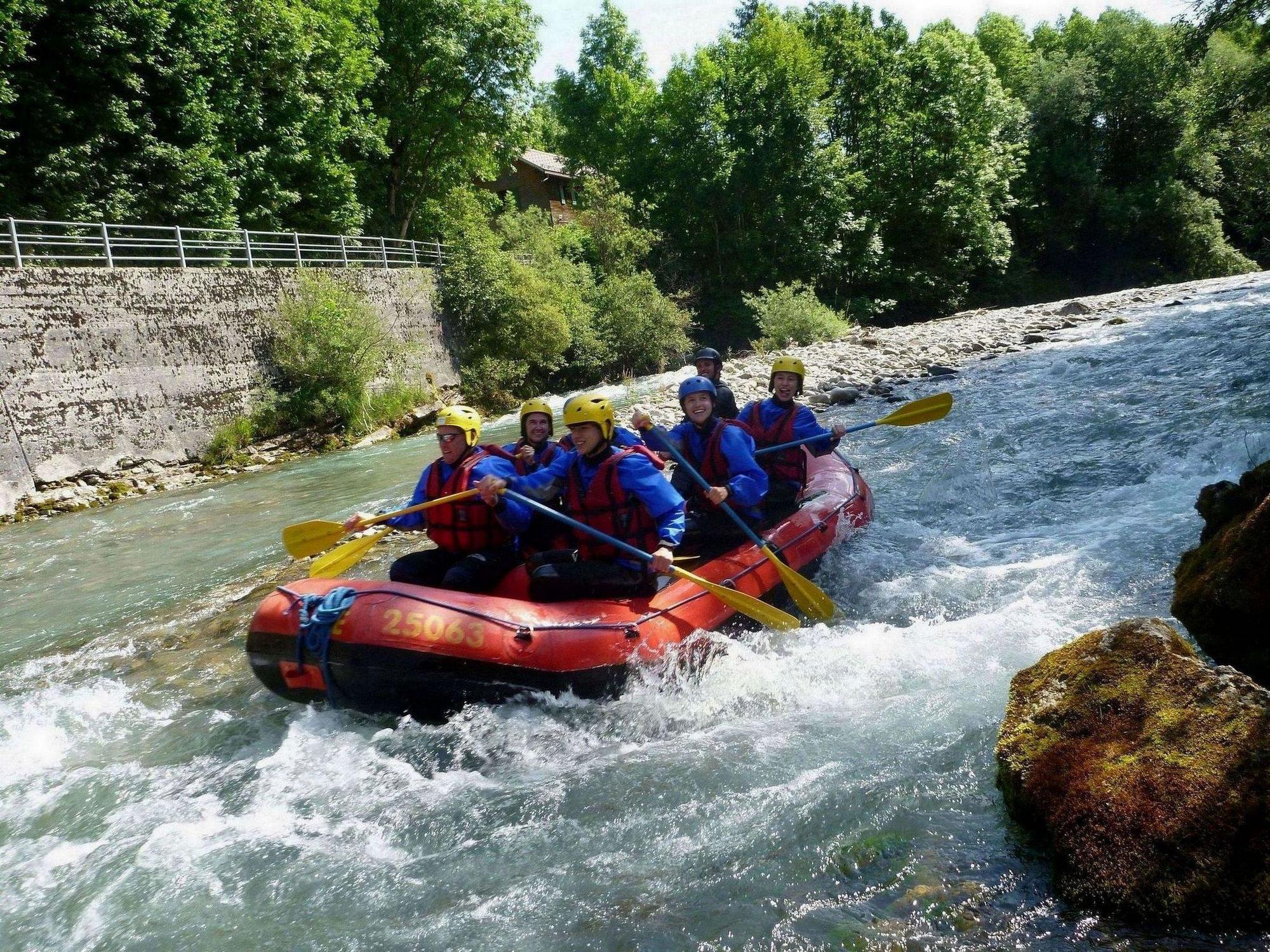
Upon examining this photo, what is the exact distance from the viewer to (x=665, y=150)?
2838cm

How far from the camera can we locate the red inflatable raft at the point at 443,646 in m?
4.18

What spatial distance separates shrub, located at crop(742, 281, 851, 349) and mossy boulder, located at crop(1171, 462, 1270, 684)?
16.4 meters

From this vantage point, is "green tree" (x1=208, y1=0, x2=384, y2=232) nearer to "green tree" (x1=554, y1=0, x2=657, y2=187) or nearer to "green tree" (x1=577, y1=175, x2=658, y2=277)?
"green tree" (x1=577, y1=175, x2=658, y2=277)

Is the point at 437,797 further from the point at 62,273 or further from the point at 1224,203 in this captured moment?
the point at 1224,203

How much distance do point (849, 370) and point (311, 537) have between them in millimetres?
11887

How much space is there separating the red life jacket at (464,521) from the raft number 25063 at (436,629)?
3.34 feet

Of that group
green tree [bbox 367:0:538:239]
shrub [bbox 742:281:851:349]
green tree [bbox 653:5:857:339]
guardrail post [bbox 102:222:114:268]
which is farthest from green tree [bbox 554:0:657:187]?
guardrail post [bbox 102:222:114:268]

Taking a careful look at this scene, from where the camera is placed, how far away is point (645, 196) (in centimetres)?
2934

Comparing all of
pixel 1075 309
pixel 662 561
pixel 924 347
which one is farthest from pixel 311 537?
pixel 1075 309

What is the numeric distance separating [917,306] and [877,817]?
28.5 metres

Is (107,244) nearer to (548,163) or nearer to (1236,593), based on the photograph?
(1236,593)

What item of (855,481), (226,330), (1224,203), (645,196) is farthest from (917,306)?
(855,481)

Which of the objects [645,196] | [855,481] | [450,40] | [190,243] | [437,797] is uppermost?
[450,40]

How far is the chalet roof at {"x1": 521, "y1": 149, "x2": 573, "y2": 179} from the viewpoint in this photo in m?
37.0
